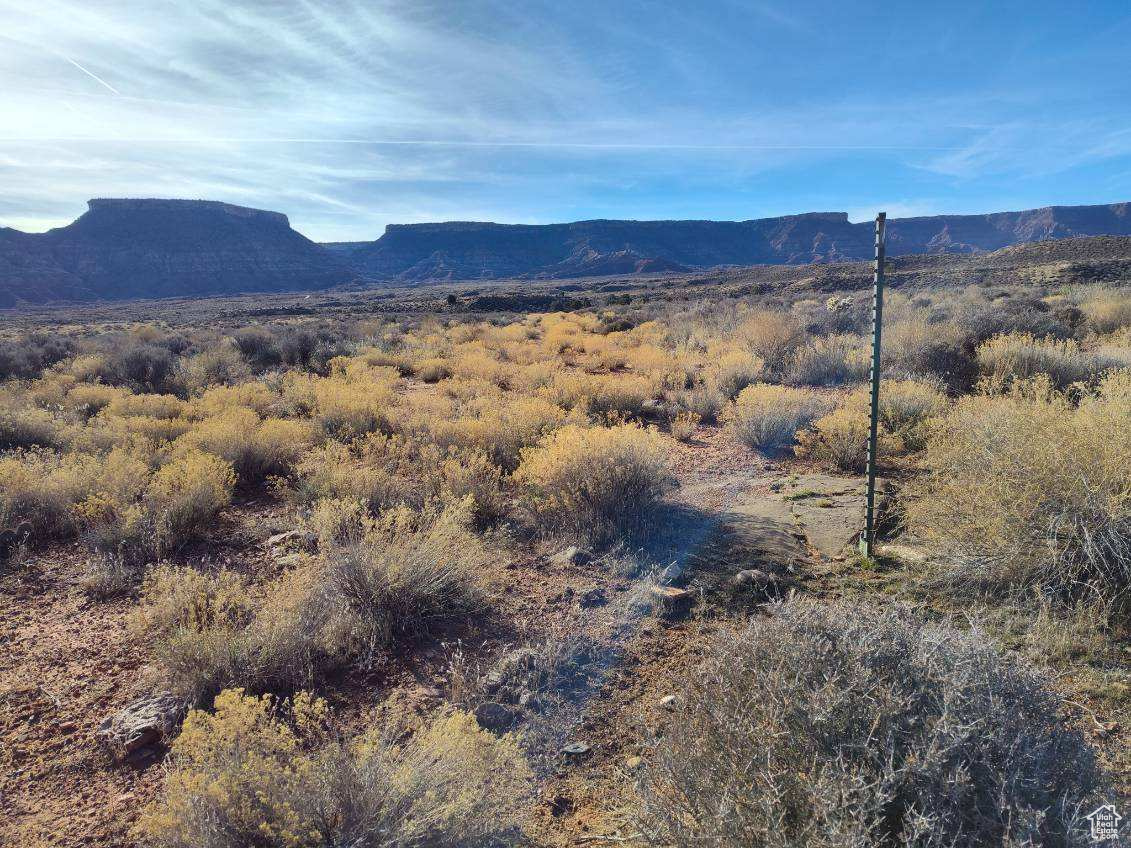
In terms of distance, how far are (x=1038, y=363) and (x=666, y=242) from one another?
133607 mm

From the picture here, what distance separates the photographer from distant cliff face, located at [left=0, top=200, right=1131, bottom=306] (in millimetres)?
89188

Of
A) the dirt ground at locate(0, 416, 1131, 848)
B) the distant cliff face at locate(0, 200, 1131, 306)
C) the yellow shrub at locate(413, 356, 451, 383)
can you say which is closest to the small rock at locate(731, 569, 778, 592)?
the dirt ground at locate(0, 416, 1131, 848)

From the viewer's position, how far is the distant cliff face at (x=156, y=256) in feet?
270

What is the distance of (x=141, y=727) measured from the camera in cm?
283

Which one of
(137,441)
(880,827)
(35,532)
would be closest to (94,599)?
(35,532)

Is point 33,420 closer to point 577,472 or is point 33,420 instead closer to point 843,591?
point 577,472

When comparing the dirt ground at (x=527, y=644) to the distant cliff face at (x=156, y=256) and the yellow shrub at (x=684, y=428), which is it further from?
the distant cliff face at (x=156, y=256)

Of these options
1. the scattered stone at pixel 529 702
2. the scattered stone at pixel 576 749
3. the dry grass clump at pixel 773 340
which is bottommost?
the scattered stone at pixel 576 749

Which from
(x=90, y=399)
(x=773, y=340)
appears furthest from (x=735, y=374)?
(x=90, y=399)

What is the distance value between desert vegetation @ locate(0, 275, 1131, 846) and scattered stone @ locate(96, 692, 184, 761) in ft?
0.22

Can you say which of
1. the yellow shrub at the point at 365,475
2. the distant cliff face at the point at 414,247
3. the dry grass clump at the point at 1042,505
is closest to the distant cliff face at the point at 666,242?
the distant cliff face at the point at 414,247

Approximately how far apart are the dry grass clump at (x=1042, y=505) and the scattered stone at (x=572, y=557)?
8.36ft

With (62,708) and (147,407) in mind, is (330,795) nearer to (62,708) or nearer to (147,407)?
(62,708)

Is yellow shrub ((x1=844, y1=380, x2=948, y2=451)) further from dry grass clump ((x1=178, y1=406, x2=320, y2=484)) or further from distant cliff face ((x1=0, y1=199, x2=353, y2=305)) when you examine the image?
distant cliff face ((x1=0, y1=199, x2=353, y2=305))
